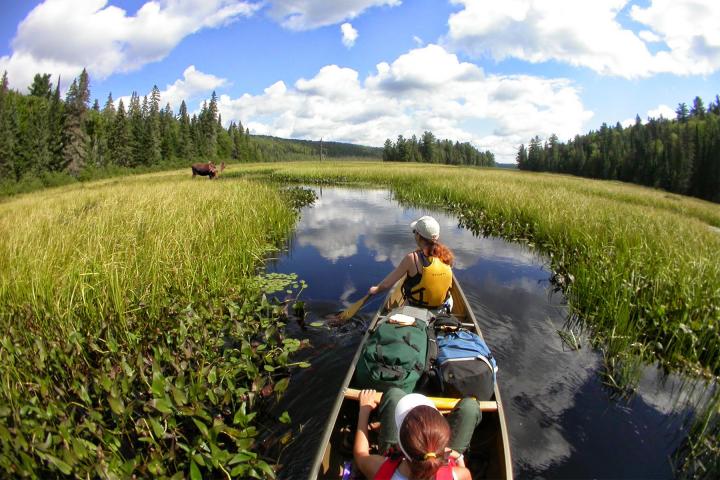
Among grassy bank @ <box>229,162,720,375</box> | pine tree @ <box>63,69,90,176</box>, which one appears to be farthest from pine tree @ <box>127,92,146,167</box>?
grassy bank @ <box>229,162,720,375</box>

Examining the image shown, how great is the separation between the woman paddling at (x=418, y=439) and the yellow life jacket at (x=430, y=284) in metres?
2.46

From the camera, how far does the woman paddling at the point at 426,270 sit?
5578 millimetres

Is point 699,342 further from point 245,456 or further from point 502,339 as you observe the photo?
point 245,456

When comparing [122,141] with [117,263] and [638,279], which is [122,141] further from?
[638,279]

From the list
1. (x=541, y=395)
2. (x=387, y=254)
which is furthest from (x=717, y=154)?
(x=541, y=395)

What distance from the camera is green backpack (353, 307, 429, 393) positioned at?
12.4ft

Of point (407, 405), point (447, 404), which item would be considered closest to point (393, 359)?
point (447, 404)

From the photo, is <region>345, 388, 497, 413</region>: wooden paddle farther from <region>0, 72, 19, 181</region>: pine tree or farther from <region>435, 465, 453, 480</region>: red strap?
<region>0, 72, 19, 181</region>: pine tree

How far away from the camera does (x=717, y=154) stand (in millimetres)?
55688

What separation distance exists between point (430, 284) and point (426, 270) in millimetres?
234

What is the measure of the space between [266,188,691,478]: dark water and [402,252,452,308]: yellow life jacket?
1254 mm

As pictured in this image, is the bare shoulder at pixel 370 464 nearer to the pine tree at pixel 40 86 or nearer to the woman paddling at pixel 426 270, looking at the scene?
the woman paddling at pixel 426 270

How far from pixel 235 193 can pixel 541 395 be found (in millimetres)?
12379

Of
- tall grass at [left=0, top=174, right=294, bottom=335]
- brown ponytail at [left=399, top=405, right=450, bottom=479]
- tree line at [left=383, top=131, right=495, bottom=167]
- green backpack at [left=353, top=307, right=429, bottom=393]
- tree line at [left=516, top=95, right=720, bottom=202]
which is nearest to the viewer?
brown ponytail at [left=399, top=405, right=450, bottom=479]
